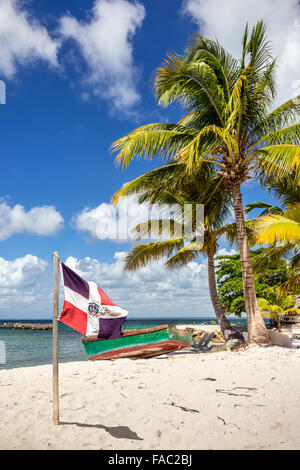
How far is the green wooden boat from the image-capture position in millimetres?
11266

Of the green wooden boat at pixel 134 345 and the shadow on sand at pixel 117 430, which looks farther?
the green wooden boat at pixel 134 345

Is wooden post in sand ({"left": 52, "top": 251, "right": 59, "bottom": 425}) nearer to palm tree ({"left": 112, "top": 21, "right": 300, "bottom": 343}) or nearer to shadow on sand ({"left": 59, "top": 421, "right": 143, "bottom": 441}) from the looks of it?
shadow on sand ({"left": 59, "top": 421, "right": 143, "bottom": 441})

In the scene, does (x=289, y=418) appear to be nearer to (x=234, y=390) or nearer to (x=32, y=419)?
(x=234, y=390)

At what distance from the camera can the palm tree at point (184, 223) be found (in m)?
13.1

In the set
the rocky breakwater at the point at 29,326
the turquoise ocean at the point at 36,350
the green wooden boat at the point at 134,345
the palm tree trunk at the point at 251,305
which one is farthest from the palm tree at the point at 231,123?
the rocky breakwater at the point at 29,326

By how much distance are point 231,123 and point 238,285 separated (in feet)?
65.9

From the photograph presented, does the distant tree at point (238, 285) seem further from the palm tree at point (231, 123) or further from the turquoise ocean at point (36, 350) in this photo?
the palm tree at point (231, 123)

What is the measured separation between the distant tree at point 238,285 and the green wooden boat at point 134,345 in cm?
1675

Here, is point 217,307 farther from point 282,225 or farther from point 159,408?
point 159,408

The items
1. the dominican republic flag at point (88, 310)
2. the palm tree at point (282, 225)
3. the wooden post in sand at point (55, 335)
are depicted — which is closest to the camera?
the wooden post in sand at point (55, 335)

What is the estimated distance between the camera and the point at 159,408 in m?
5.02

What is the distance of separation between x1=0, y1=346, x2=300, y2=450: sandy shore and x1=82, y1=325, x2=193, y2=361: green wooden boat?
10.3 ft

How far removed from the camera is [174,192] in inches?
576
